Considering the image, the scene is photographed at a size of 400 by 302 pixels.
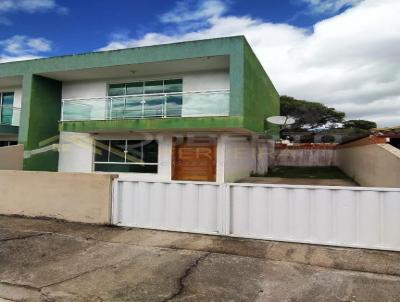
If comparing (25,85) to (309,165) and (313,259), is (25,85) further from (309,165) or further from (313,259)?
(309,165)

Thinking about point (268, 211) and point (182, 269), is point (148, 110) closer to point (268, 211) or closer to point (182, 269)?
point (268, 211)

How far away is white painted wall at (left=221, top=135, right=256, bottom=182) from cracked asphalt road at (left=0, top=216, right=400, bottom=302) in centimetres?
796

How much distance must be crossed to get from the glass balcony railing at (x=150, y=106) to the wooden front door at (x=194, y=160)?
6.24 ft

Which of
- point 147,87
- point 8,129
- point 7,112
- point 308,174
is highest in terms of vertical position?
point 147,87

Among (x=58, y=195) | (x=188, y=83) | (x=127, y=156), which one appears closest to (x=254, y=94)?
(x=188, y=83)

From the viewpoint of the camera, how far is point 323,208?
6695 millimetres

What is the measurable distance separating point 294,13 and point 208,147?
638 cm

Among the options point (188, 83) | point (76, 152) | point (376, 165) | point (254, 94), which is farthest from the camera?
point (76, 152)

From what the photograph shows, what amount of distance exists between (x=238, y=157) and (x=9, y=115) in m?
12.2

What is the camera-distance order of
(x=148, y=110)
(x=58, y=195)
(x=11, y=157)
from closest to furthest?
(x=58, y=195), (x=148, y=110), (x=11, y=157)

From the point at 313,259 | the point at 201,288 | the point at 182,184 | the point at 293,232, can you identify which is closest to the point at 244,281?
the point at 201,288

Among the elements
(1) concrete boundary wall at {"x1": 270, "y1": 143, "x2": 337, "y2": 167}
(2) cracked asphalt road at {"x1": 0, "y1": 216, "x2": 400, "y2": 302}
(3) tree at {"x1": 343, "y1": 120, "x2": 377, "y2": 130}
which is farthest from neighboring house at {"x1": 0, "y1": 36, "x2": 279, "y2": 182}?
A: (3) tree at {"x1": 343, "y1": 120, "x2": 377, "y2": 130}

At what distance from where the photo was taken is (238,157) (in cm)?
1738

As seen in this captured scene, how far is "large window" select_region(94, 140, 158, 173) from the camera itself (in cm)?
1609
